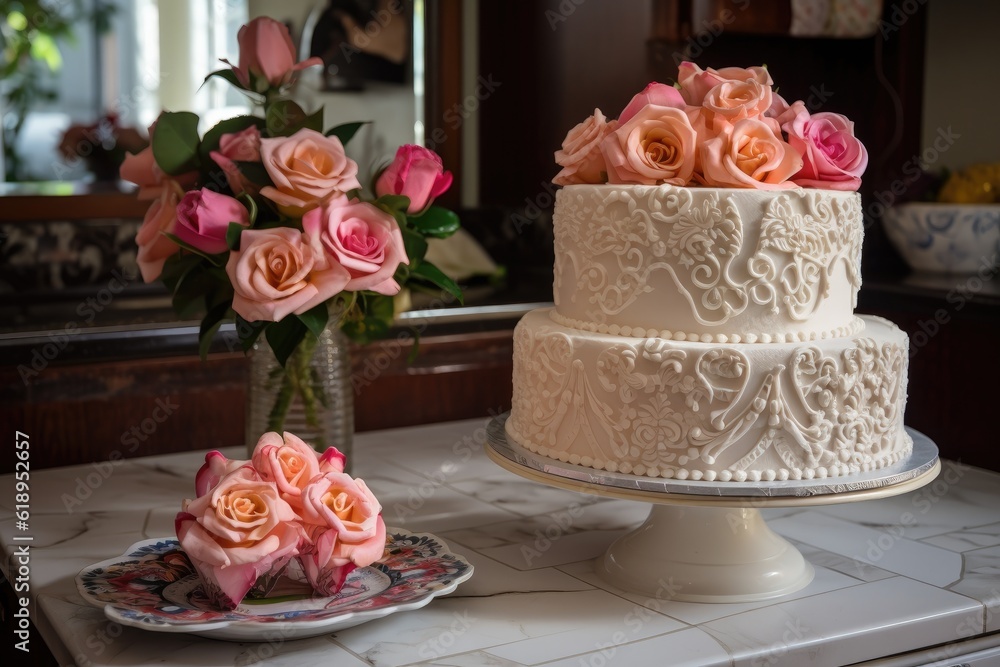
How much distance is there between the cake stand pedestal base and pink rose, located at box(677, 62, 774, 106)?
432 millimetres

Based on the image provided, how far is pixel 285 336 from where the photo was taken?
4.05 feet

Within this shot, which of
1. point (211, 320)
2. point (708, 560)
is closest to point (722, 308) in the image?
point (708, 560)

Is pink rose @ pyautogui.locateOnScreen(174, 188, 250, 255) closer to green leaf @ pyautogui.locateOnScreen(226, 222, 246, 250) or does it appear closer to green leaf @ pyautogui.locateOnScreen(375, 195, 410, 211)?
green leaf @ pyautogui.locateOnScreen(226, 222, 246, 250)

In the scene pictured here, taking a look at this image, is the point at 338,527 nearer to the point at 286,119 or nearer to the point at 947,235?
the point at 286,119

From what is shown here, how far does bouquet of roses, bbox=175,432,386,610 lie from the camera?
3.01ft

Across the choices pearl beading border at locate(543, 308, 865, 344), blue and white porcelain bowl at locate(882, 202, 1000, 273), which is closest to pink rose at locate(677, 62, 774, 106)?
pearl beading border at locate(543, 308, 865, 344)

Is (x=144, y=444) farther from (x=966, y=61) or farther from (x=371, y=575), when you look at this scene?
(x=966, y=61)

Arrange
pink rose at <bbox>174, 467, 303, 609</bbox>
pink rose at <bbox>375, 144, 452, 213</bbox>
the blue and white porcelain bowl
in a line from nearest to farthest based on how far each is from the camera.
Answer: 1. pink rose at <bbox>174, 467, 303, 609</bbox>
2. pink rose at <bbox>375, 144, 452, 213</bbox>
3. the blue and white porcelain bowl

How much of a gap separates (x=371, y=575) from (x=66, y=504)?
1.85 ft

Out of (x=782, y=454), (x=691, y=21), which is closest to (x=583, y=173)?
(x=782, y=454)

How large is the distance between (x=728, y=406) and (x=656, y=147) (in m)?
0.27

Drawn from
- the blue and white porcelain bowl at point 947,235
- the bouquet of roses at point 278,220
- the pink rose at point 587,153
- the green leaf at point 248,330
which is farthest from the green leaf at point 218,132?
the blue and white porcelain bowl at point 947,235

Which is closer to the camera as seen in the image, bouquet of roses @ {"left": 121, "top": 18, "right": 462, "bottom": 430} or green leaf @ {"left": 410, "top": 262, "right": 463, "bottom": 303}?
bouquet of roses @ {"left": 121, "top": 18, "right": 462, "bottom": 430}

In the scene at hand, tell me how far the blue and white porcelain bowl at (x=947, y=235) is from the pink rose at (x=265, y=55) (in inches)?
54.5
